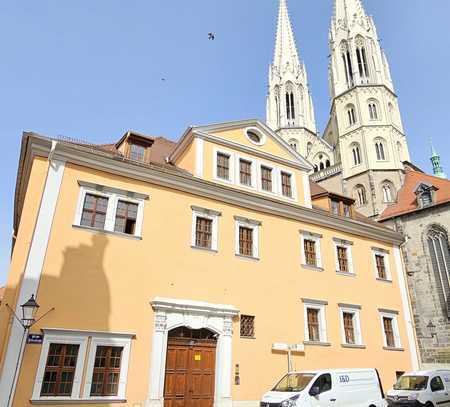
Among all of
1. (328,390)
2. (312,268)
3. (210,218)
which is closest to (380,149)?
(312,268)

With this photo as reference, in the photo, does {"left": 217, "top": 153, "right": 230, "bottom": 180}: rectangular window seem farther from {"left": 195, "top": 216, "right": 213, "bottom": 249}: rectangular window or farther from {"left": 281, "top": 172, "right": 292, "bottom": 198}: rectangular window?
{"left": 281, "top": 172, "right": 292, "bottom": 198}: rectangular window

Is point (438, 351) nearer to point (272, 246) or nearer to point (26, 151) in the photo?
point (272, 246)

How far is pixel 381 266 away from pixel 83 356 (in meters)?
16.6

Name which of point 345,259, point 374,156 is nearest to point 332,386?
point 345,259

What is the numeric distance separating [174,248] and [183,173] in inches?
146

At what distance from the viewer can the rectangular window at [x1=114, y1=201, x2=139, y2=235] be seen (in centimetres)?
1459

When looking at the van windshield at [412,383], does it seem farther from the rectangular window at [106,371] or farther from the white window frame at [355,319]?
the rectangular window at [106,371]

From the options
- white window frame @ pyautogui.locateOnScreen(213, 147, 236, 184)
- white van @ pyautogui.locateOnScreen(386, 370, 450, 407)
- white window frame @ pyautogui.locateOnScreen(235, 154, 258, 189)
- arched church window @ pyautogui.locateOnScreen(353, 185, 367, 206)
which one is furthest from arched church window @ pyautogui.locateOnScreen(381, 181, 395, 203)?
white window frame @ pyautogui.locateOnScreen(213, 147, 236, 184)

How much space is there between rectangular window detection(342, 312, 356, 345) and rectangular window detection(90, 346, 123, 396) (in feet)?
36.2

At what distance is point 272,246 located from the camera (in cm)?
1783

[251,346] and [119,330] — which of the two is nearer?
[119,330]

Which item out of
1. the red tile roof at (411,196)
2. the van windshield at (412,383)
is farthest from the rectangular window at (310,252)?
the red tile roof at (411,196)

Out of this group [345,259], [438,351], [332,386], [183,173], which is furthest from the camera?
[438,351]

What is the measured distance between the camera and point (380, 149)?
43.2 metres
